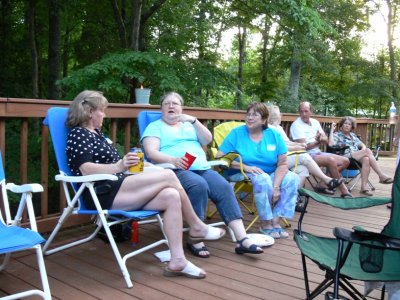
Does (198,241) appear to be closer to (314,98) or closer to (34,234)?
(34,234)

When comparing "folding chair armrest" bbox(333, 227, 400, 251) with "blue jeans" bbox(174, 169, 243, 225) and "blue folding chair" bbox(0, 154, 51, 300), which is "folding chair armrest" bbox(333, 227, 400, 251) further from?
"blue jeans" bbox(174, 169, 243, 225)

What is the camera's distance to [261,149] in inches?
145

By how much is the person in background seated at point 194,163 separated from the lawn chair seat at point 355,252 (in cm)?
83

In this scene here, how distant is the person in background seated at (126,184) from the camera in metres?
2.52

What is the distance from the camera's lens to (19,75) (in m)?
9.54

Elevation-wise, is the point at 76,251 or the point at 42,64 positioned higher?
the point at 42,64

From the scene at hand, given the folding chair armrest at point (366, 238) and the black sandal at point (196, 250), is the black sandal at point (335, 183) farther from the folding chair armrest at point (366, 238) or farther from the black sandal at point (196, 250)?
the folding chair armrest at point (366, 238)

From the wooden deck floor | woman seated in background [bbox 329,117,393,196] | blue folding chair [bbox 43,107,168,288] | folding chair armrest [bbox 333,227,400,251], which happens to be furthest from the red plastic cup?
woman seated in background [bbox 329,117,393,196]

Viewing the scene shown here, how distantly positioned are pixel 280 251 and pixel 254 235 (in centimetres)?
25

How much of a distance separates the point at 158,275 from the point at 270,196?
4.22 feet

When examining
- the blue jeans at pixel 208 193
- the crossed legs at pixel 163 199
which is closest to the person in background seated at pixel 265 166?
the blue jeans at pixel 208 193

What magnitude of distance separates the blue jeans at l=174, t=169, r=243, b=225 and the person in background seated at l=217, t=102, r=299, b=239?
0.41 meters

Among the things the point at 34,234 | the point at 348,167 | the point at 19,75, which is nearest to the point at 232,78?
the point at 348,167

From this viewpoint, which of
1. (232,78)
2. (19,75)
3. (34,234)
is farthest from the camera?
(19,75)
